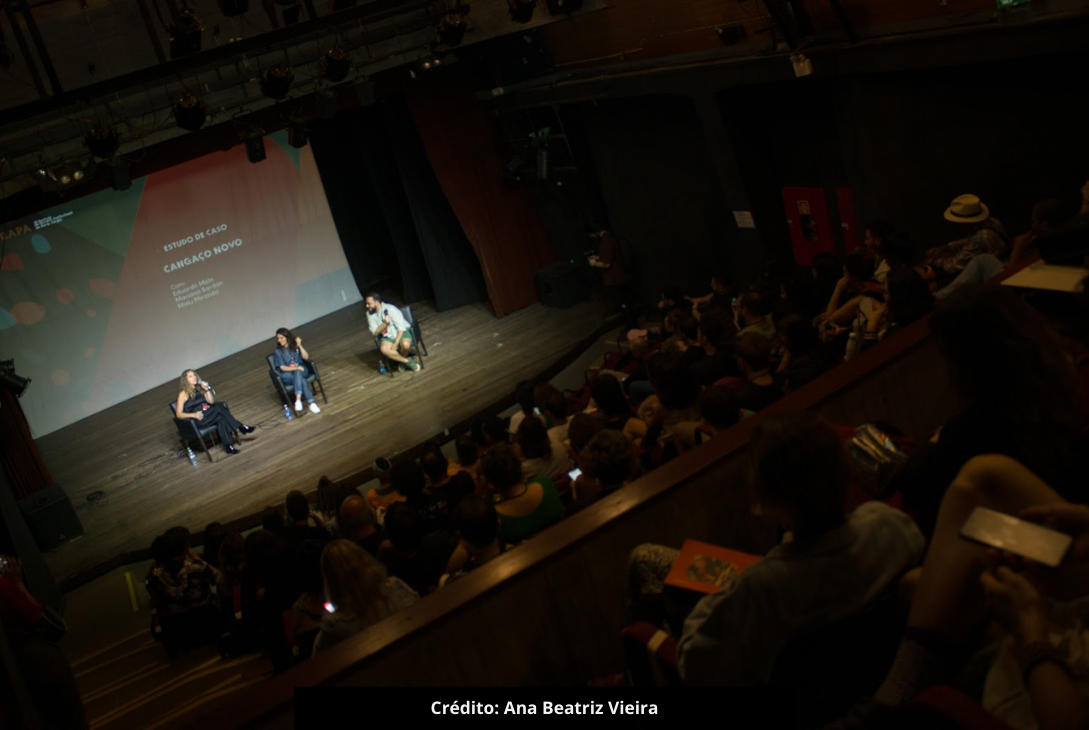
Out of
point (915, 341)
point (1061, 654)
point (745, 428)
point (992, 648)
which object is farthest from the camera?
point (915, 341)

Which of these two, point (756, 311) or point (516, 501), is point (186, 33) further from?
point (516, 501)

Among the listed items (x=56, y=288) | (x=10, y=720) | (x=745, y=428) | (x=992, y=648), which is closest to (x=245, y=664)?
(x=10, y=720)

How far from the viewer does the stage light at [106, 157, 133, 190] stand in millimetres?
7352

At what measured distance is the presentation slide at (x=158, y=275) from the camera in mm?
10008

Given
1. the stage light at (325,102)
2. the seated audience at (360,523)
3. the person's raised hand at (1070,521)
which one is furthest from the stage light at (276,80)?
the person's raised hand at (1070,521)

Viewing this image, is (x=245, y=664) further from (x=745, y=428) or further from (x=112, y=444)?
(x=112, y=444)

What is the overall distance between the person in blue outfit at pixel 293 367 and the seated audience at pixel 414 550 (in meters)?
5.46

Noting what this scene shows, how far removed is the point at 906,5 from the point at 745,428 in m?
→ 4.32

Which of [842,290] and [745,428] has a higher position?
[745,428]

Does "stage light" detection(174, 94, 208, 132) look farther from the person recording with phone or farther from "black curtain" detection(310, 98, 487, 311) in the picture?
"black curtain" detection(310, 98, 487, 311)

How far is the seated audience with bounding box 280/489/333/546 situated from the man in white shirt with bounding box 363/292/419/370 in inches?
169

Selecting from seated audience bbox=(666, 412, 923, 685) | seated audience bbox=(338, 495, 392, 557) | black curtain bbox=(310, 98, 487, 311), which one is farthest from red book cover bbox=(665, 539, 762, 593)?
black curtain bbox=(310, 98, 487, 311)

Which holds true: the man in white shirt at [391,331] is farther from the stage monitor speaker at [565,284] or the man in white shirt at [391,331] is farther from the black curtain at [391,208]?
the stage monitor speaker at [565,284]

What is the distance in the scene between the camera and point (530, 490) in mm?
3496
